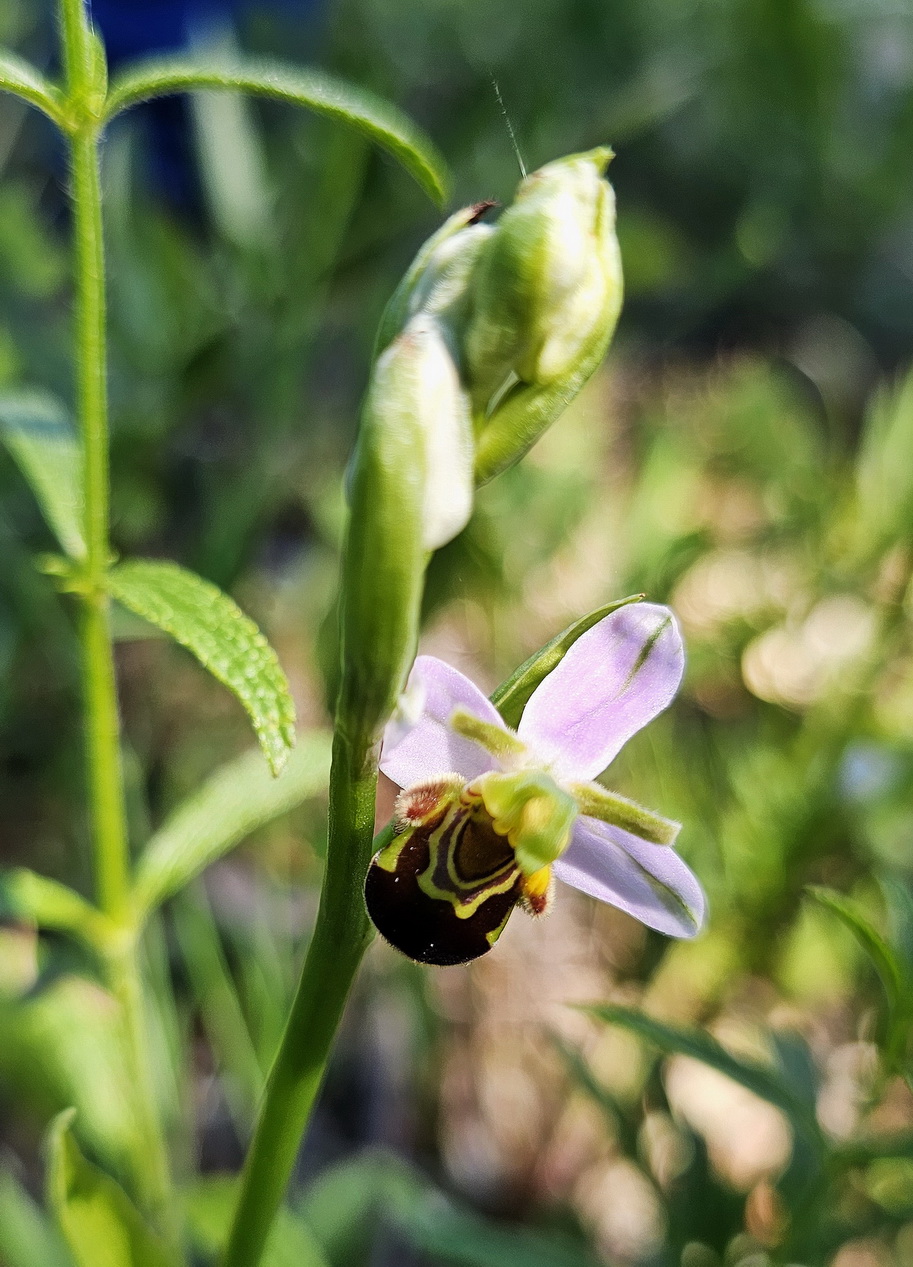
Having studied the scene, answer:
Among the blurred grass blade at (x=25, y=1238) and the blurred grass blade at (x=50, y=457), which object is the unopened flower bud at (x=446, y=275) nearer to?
the blurred grass blade at (x=50, y=457)

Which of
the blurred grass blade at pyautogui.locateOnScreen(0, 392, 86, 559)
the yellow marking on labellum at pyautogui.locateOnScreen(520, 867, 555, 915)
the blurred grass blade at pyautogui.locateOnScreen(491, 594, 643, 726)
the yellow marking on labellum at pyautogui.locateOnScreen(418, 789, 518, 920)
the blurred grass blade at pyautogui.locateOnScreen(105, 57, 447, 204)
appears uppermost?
the blurred grass blade at pyautogui.locateOnScreen(105, 57, 447, 204)

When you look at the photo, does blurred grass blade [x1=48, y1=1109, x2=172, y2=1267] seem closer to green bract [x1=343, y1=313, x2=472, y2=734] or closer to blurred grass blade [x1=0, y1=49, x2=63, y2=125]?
green bract [x1=343, y1=313, x2=472, y2=734]

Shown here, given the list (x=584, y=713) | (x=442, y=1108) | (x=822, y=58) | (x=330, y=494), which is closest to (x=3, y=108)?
(x=330, y=494)

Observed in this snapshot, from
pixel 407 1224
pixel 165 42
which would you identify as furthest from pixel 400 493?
pixel 165 42

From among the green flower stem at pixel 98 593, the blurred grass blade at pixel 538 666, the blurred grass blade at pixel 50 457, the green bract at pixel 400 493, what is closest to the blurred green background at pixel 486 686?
the green flower stem at pixel 98 593

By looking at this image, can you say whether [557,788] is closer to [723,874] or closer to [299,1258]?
[299,1258]

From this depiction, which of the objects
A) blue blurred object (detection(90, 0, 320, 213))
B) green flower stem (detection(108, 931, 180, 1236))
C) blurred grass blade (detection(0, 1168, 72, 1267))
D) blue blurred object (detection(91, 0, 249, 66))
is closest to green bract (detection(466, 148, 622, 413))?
green flower stem (detection(108, 931, 180, 1236))

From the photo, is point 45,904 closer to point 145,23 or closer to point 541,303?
point 541,303
